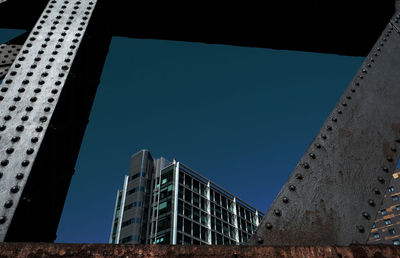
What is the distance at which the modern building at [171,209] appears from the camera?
57.1 meters

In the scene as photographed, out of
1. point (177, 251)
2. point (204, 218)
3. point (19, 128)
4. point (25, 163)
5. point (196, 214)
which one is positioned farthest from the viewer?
point (204, 218)

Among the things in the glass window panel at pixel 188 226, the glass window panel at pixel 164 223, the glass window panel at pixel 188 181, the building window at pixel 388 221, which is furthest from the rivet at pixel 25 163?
the building window at pixel 388 221

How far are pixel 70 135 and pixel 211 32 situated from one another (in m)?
1.68

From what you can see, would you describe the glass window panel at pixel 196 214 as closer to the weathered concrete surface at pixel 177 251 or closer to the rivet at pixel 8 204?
the rivet at pixel 8 204

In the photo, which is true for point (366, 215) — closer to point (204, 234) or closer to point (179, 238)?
point (179, 238)

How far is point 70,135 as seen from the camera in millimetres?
1889

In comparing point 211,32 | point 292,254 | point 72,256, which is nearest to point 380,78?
point 292,254

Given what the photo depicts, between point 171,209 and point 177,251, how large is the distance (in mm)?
58756

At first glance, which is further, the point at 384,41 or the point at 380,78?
the point at 384,41

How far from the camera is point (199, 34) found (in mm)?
2795

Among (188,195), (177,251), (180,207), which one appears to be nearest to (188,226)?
(180,207)

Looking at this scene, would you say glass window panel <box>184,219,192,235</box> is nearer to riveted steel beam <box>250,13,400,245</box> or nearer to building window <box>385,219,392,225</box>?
riveted steel beam <box>250,13,400,245</box>

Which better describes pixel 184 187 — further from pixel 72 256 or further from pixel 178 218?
pixel 72 256

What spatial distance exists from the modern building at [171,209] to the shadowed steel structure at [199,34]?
179ft
